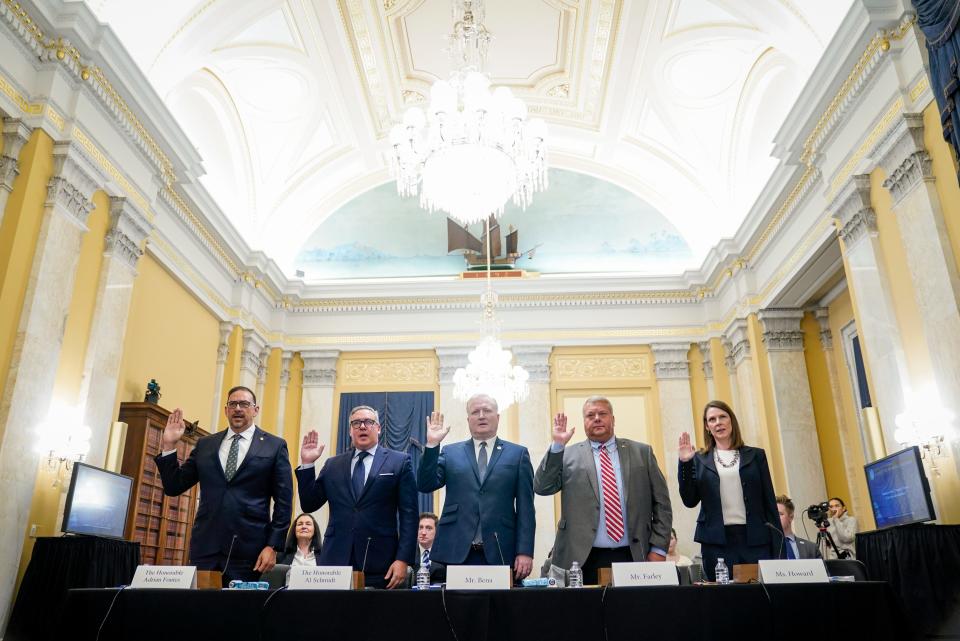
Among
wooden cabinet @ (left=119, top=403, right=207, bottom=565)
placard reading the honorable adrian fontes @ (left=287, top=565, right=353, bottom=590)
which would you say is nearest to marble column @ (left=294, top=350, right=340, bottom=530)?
wooden cabinet @ (left=119, top=403, right=207, bottom=565)

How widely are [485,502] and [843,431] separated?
743 cm

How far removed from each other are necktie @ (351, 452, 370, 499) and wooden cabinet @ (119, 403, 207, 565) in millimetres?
3653

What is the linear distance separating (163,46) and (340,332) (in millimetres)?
5461

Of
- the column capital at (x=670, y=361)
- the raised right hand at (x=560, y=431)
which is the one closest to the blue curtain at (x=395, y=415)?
the column capital at (x=670, y=361)

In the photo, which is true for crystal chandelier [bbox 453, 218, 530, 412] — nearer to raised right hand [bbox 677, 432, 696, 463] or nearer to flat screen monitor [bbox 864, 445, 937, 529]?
flat screen monitor [bbox 864, 445, 937, 529]

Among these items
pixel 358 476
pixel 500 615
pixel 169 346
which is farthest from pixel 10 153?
pixel 500 615

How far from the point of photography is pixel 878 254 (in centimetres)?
665

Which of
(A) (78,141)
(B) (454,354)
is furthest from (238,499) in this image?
(B) (454,354)

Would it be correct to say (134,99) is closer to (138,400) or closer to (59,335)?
(59,335)

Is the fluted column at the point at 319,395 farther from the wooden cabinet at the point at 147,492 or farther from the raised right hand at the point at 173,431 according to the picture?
the raised right hand at the point at 173,431

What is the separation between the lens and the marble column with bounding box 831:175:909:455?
635 centimetres

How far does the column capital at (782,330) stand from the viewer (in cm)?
979

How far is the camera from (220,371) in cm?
1000

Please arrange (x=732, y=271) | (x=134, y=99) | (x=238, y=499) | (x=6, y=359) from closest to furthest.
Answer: (x=238, y=499) → (x=6, y=359) → (x=134, y=99) → (x=732, y=271)
